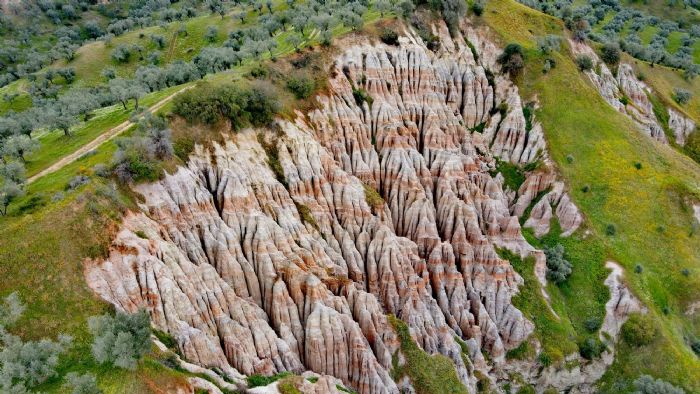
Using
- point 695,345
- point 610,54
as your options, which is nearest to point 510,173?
point 695,345

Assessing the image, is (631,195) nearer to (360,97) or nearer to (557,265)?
(557,265)

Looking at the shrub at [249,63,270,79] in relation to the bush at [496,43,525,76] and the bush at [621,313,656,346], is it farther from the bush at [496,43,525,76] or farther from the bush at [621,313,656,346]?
the bush at [621,313,656,346]

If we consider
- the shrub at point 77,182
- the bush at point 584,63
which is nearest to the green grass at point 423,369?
the shrub at point 77,182

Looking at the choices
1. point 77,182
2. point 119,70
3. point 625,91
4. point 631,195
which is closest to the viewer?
point 77,182

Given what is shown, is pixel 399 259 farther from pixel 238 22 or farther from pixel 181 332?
pixel 238 22

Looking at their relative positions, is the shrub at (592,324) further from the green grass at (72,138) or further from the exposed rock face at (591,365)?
the green grass at (72,138)

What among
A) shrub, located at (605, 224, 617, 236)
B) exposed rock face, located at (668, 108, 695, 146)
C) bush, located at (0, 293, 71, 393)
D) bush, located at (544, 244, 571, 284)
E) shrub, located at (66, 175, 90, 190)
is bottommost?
bush, located at (544, 244, 571, 284)

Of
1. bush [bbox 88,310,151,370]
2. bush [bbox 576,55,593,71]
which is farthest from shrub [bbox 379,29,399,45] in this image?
bush [bbox 88,310,151,370]
